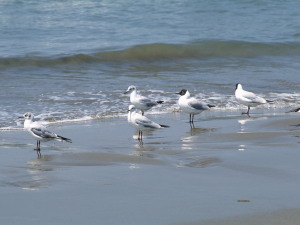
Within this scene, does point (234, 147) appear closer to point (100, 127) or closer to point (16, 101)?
point (100, 127)

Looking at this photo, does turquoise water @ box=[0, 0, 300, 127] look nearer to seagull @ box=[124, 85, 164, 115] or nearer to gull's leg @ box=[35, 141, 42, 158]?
seagull @ box=[124, 85, 164, 115]

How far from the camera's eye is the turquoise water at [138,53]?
12.8 meters

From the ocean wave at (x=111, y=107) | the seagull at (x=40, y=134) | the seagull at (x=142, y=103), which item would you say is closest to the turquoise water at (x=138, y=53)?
the ocean wave at (x=111, y=107)

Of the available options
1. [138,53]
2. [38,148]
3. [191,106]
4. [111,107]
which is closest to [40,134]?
[38,148]

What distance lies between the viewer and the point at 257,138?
880cm

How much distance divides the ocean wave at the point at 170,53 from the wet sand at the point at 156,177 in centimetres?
734

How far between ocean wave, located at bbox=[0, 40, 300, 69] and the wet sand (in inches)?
289

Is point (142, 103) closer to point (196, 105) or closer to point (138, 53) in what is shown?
point (196, 105)

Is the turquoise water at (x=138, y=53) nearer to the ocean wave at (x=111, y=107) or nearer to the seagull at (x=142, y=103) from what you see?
the ocean wave at (x=111, y=107)

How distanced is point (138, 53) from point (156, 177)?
41.2ft

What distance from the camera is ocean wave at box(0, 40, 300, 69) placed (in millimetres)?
17094

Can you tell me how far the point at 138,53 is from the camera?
1895 centimetres

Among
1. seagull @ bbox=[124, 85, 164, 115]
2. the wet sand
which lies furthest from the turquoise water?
the wet sand

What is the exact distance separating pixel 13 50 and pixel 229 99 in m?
7.64
